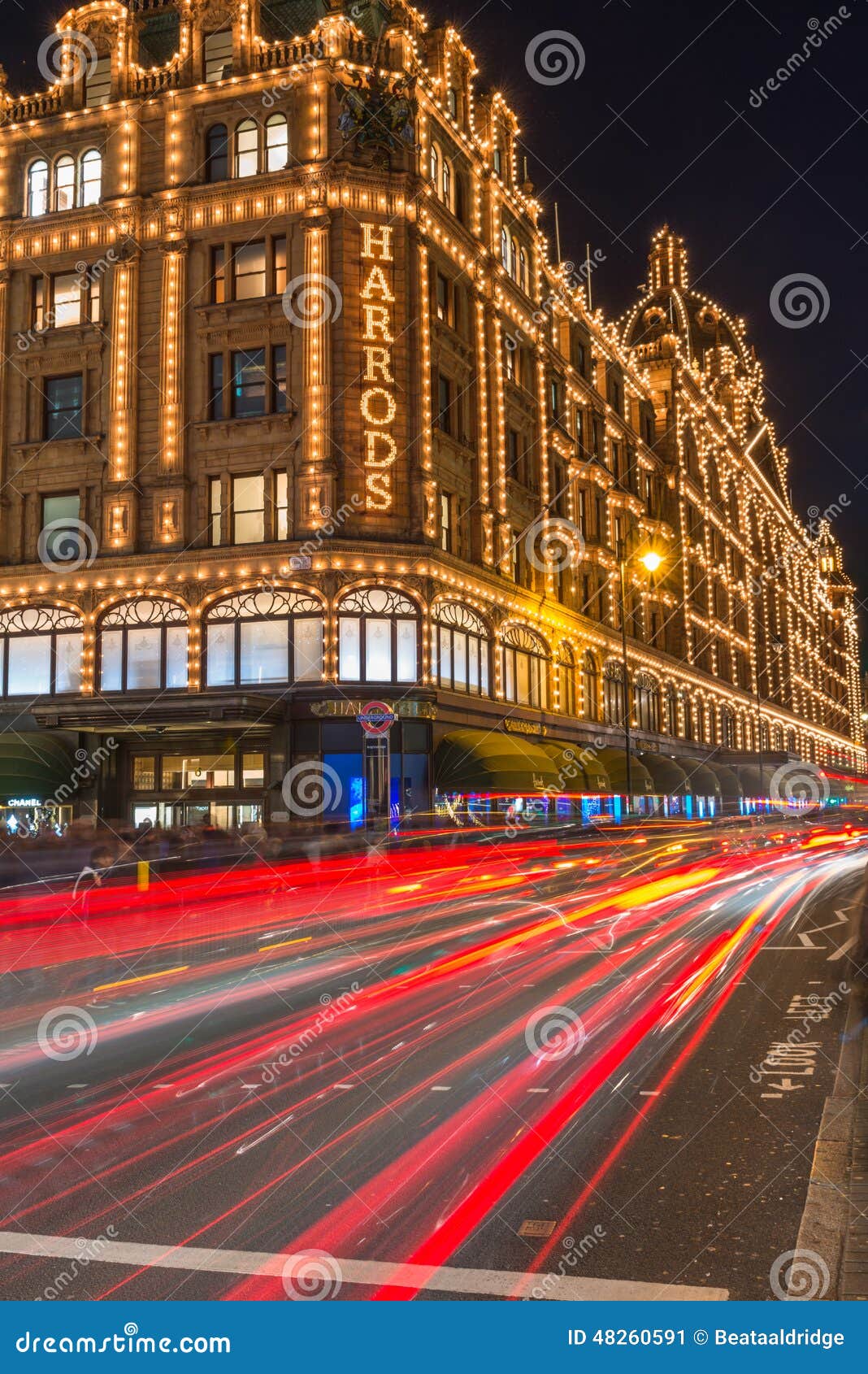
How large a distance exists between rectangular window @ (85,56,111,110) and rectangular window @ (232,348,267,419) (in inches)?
484

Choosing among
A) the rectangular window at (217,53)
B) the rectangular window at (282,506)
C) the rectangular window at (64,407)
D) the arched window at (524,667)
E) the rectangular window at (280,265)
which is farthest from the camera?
the arched window at (524,667)

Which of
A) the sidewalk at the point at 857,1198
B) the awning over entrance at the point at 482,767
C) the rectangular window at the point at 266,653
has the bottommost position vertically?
the sidewalk at the point at 857,1198

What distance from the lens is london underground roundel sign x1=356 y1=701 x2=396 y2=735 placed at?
112 ft

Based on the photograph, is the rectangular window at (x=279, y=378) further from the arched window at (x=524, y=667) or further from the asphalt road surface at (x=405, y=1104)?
the asphalt road surface at (x=405, y=1104)

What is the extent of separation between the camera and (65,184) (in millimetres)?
Answer: 46250

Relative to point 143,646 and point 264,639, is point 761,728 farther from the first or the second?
point 143,646

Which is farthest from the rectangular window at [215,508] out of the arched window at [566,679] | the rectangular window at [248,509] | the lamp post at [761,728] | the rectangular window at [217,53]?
the lamp post at [761,728]

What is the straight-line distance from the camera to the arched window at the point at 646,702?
6869cm

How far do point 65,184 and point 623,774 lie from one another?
33.4 m

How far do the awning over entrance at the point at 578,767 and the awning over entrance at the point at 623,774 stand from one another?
1.40 metres

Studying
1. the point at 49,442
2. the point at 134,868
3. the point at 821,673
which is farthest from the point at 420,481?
the point at 821,673

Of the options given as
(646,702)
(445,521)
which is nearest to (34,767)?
(445,521)

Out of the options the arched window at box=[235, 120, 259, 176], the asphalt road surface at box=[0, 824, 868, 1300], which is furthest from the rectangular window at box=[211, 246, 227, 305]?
the asphalt road surface at box=[0, 824, 868, 1300]

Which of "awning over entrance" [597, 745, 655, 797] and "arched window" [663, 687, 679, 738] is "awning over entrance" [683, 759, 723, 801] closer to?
"arched window" [663, 687, 679, 738]
